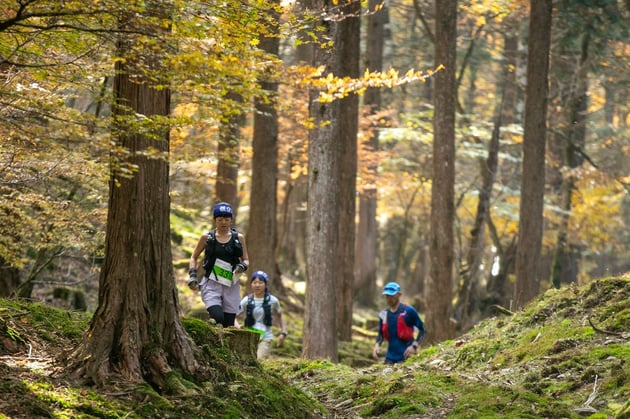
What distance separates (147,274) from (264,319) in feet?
19.6

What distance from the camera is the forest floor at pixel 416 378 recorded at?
20.8 ft

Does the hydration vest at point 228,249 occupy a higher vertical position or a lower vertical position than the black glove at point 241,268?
higher

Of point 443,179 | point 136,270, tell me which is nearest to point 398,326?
point 443,179

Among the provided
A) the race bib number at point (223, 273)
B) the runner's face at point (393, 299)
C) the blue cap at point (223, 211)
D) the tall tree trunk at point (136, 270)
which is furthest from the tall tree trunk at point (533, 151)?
the tall tree trunk at point (136, 270)

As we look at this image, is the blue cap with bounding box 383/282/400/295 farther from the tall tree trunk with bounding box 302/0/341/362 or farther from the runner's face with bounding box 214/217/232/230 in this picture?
the runner's face with bounding box 214/217/232/230

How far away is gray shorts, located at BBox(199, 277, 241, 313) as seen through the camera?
9898 millimetres

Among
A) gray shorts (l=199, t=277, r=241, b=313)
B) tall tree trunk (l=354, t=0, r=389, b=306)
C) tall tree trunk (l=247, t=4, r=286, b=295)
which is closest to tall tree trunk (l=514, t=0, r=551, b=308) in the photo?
tall tree trunk (l=247, t=4, r=286, b=295)

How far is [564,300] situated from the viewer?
477 inches

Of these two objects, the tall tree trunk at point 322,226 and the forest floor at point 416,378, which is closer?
the forest floor at point 416,378

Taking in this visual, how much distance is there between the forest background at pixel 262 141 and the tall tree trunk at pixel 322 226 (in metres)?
0.03

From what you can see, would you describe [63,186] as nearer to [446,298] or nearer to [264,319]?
[264,319]

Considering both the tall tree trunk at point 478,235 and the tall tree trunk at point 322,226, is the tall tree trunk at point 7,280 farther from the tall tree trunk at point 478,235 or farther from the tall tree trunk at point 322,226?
the tall tree trunk at point 478,235

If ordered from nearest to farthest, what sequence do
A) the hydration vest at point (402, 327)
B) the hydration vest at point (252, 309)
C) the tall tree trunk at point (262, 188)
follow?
1. the hydration vest at point (402, 327)
2. the hydration vest at point (252, 309)
3. the tall tree trunk at point (262, 188)

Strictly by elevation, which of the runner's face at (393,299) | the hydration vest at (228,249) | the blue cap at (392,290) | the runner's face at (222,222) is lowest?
the runner's face at (393,299)
